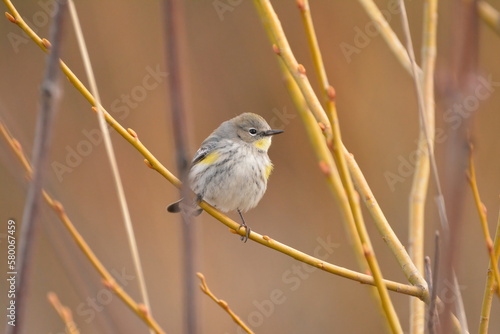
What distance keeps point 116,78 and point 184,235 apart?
5268mm

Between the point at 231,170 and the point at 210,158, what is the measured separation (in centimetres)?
18

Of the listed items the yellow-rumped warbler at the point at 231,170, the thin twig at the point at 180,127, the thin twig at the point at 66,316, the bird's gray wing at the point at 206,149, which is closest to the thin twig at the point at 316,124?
the thin twig at the point at 180,127

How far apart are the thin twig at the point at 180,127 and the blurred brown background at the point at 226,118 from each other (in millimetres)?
4849

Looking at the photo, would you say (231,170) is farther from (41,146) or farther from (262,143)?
(41,146)

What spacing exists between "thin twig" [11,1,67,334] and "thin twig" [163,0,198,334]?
0.17 meters

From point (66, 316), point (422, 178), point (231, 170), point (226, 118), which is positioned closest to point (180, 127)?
point (66, 316)

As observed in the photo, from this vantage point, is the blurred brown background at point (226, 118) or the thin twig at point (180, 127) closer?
the thin twig at point (180, 127)

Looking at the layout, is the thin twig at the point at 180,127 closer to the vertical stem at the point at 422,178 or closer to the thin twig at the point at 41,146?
the thin twig at the point at 41,146

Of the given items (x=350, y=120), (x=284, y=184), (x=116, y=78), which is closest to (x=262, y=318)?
(x=284, y=184)

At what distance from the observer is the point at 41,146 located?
847mm

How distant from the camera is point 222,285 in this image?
18.6ft

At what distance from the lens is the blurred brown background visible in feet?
18.5

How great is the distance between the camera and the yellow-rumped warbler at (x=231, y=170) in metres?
3.58

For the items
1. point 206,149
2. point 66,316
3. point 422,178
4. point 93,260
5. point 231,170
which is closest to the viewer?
point 93,260
